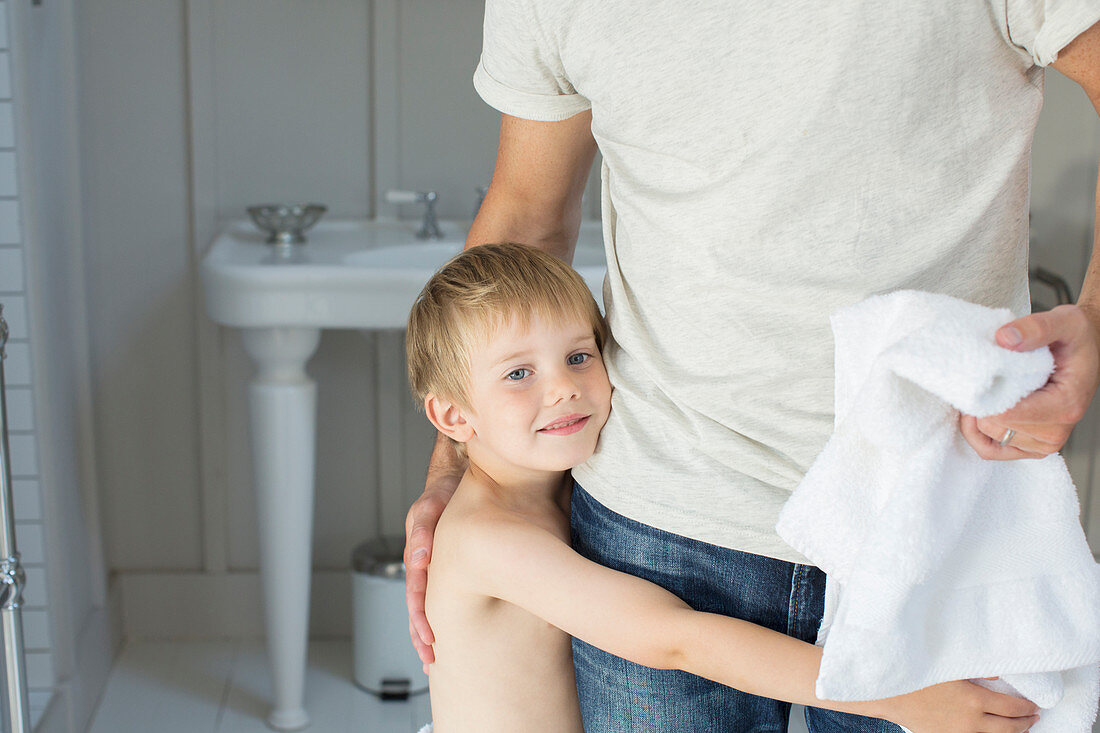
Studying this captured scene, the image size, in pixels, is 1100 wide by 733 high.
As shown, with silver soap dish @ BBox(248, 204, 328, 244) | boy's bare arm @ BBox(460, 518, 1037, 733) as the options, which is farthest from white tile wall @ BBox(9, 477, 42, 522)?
boy's bare arm @ BBox(460, 518, 1037, 733)

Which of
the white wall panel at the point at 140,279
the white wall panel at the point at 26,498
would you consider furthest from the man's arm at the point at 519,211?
the white wall panel at the point at 140,279

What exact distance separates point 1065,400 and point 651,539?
36cm

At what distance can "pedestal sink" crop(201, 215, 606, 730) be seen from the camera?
1841 mm

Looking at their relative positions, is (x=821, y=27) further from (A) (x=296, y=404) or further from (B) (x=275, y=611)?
(B) (x=275, y=611)

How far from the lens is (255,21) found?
2.13m

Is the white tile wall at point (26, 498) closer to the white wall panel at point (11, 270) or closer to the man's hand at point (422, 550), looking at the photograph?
the white wall panel at point (11, 270)

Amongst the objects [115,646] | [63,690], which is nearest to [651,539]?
[63,690]

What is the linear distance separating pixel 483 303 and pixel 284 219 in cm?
119

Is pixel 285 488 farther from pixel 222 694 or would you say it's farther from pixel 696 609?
pixel 696 609

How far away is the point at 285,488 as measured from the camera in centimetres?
198

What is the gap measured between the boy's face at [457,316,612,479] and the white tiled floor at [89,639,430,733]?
1301mm

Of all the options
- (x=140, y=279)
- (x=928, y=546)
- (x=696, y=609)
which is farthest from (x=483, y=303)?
(x=140, y=279)

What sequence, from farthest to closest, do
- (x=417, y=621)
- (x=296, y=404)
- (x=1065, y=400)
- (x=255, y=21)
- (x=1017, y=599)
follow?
(x=255, y=21) < (x=296, y=404) < (x=417, y=621) < (x=1017, y=599) < (x=1065, y=400)

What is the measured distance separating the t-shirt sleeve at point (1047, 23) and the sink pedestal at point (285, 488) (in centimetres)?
141
